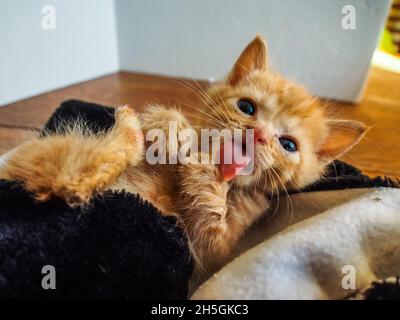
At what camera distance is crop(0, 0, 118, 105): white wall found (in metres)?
1.33

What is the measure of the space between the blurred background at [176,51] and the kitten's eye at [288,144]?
0.62 meters

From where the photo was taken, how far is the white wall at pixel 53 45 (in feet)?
4.35

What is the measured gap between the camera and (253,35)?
1.63 meters

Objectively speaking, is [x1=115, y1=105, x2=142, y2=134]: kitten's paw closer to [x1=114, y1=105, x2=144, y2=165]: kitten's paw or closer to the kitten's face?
[x1=114, y1=105, x2=144, y2=165]: kitten's paw

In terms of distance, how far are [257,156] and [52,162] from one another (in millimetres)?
348

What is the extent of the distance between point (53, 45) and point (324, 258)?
1359 millimetres

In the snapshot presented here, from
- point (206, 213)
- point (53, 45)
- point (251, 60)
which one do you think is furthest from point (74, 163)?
point (53, 45)

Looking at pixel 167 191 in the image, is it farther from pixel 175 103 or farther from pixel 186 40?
pixel 186 40

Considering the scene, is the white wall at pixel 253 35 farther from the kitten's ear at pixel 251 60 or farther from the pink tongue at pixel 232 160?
the pink tongue at pixel 232 160

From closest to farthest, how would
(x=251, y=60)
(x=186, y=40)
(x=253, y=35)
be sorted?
(x=251, y=60) < (x=253, y=35) < (x=186, y=40)

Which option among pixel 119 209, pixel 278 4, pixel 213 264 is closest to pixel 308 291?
pixel 213 264

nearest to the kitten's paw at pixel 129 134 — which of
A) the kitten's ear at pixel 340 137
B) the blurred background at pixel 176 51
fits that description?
the kitten's ear at pixel 340 137
